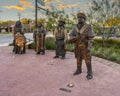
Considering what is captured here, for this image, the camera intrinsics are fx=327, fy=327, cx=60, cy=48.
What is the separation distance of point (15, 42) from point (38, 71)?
5.35 metres

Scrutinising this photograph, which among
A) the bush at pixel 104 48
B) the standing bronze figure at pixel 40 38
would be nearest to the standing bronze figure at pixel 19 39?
the standing bronze figure at pixel 40 38

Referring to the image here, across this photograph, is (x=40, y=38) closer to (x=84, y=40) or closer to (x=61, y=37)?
(x=61, y=37)

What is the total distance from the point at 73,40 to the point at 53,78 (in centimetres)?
130

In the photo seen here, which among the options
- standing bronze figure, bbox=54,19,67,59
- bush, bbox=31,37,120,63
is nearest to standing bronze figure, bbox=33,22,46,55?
standing bronze figure, bbox=54,19,67,59

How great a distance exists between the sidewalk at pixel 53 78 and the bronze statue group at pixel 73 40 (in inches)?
23.3

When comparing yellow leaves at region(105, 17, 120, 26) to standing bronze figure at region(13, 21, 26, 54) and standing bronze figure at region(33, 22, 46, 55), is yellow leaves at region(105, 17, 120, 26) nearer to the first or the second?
standing bronze figure at region(33, 22, 46, 55)

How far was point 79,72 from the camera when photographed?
10320 millimetres

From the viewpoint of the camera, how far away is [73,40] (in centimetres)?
991

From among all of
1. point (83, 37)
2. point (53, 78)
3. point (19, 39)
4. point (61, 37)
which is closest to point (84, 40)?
point (83, 37)

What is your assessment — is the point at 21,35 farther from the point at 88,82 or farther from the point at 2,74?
the point at 88,82

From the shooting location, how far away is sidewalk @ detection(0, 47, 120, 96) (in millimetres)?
8266

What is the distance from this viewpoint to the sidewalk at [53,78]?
827 centimetres

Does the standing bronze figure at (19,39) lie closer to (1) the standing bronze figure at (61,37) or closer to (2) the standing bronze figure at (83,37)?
(1) the standing bronze figure at (61,37)

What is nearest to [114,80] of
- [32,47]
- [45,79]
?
[45,79]
